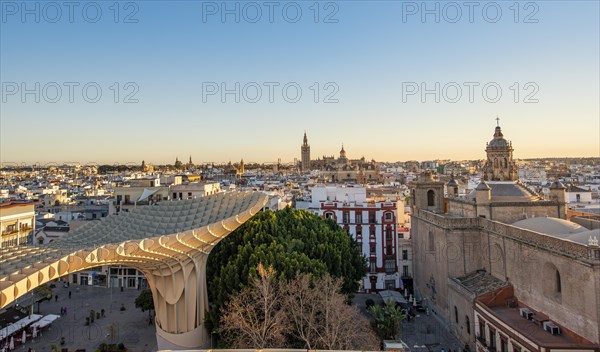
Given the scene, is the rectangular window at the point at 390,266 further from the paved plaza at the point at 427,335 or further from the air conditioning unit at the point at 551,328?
the air conditioning unit at the point at 551,328

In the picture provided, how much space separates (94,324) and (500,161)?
29794 millimetres

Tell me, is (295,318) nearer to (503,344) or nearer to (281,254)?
(281,254)

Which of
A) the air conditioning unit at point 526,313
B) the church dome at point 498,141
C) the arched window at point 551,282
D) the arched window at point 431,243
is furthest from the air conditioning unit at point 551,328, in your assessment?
the church dome at point 498,141

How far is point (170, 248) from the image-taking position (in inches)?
770

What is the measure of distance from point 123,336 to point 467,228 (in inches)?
868

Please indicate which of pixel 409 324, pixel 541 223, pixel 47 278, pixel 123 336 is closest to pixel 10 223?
pixel 123 336

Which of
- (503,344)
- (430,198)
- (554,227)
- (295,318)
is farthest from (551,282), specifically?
(430,198)

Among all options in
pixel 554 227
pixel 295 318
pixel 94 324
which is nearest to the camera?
pixel 295 318

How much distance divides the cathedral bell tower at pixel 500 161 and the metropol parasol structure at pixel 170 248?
1729 cm

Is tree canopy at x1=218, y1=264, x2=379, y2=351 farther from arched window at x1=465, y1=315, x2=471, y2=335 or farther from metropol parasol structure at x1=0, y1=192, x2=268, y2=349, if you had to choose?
arched window at x1=465, y1=315, x2=471, y2=335

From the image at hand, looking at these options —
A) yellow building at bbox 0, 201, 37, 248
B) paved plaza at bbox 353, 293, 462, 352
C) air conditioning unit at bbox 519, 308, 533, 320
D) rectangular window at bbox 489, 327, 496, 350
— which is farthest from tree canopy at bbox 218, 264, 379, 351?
yellow building at bbox 0, 201, 37, 248

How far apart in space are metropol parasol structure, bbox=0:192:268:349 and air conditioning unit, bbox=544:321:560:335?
14.0m

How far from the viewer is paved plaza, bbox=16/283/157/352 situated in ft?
84.9

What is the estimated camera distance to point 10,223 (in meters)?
32.8
